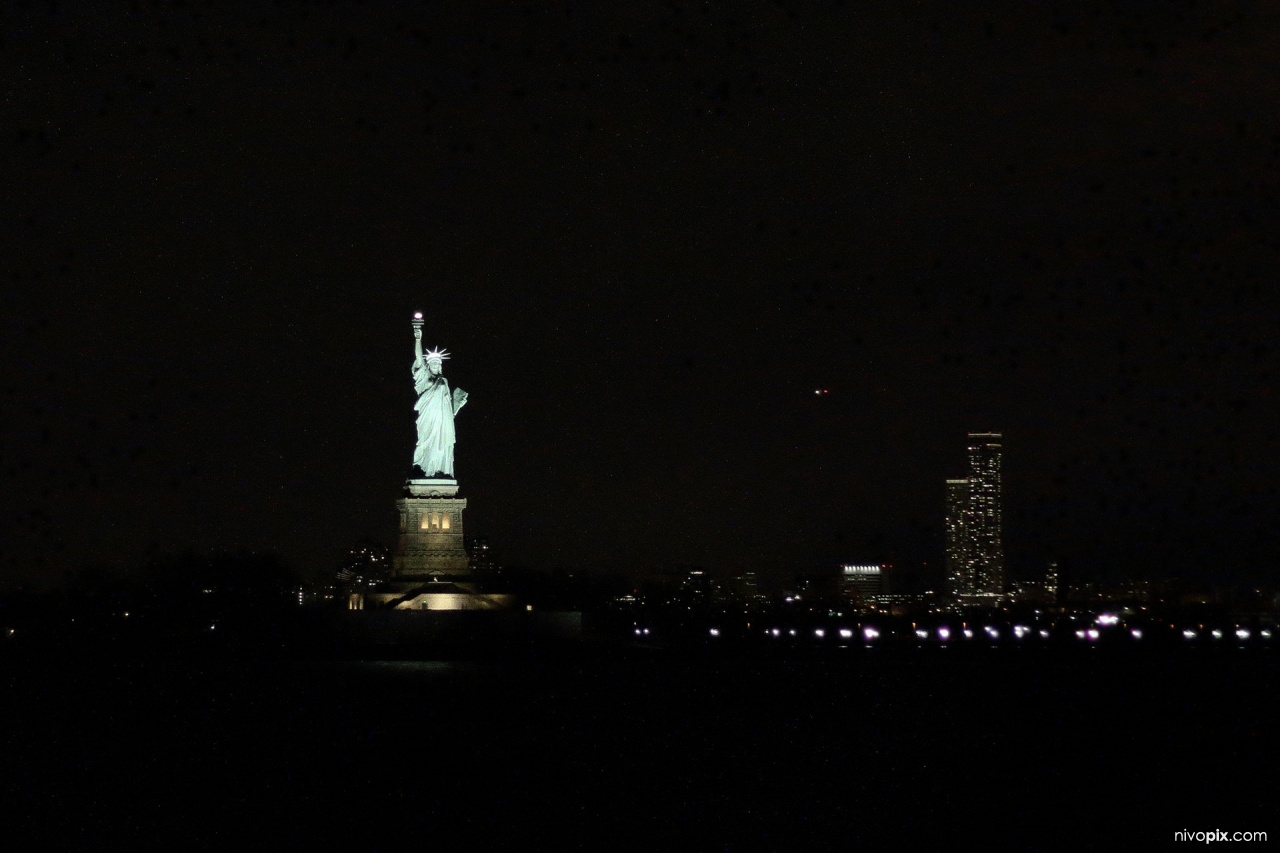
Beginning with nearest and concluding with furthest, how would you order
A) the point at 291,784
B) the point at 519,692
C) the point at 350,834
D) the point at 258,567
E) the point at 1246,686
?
the point at 350,834, the point at 291,784, the point at 519,692, the point at 1246,686, the point at 258,567

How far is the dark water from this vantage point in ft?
72.5

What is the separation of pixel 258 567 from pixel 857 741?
7014cm

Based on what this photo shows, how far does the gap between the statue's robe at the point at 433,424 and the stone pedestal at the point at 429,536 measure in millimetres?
1085

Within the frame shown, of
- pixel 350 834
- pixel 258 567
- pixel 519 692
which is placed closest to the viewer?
pixel 350 834

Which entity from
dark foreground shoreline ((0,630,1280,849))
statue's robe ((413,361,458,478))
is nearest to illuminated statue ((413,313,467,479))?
statue's robe ((413,361,458,478))

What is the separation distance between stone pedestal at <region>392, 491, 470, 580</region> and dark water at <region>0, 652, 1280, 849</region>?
976 cm

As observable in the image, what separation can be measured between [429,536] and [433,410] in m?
5.24

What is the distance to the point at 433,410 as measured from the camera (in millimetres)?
60062

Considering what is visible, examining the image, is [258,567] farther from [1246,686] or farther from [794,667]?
[1246,686]

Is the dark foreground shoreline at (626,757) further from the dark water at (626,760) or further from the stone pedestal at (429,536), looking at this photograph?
the stone pedestal at (429,536)

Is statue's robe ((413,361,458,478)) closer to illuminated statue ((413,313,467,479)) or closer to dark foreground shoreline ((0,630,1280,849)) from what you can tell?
illuminated statue ((413,313,467,479))

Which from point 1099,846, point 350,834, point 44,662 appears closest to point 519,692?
point 350,834

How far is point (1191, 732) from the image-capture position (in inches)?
1278

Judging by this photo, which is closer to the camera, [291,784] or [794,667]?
[291,784]
